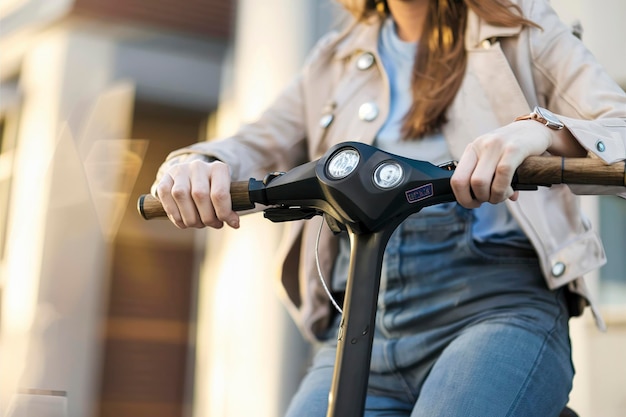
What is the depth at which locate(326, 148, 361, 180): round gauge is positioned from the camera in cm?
115

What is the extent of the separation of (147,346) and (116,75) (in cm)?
204

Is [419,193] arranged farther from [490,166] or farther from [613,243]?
[613,243]

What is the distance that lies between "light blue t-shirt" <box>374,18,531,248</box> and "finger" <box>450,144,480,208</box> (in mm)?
467

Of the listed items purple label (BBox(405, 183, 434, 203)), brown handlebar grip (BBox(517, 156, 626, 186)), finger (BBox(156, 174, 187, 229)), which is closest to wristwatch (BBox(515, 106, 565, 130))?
brown handlebar grip (BBox(517, 156, 626, 186))

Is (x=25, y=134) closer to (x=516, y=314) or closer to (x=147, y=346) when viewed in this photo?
(x=147, y=346)

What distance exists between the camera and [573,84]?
1.57 m

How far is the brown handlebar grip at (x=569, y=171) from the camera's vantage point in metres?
1.14

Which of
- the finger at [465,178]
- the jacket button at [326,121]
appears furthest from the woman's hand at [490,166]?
the jacket button at [326,121]

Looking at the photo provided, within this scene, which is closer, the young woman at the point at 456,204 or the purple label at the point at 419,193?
the purple label at the point at 419,193

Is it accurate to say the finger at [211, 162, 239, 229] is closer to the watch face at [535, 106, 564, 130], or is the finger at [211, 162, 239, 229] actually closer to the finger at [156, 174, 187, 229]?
the finger at [156, 174, 187, 229]

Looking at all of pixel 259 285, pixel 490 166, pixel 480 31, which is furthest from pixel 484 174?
pixel 259 285

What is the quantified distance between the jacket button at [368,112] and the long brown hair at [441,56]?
0.08m

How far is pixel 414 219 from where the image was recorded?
1676 millimetres

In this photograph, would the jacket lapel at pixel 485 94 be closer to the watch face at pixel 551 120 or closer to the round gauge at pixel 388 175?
the watch face at pixel 551 120
